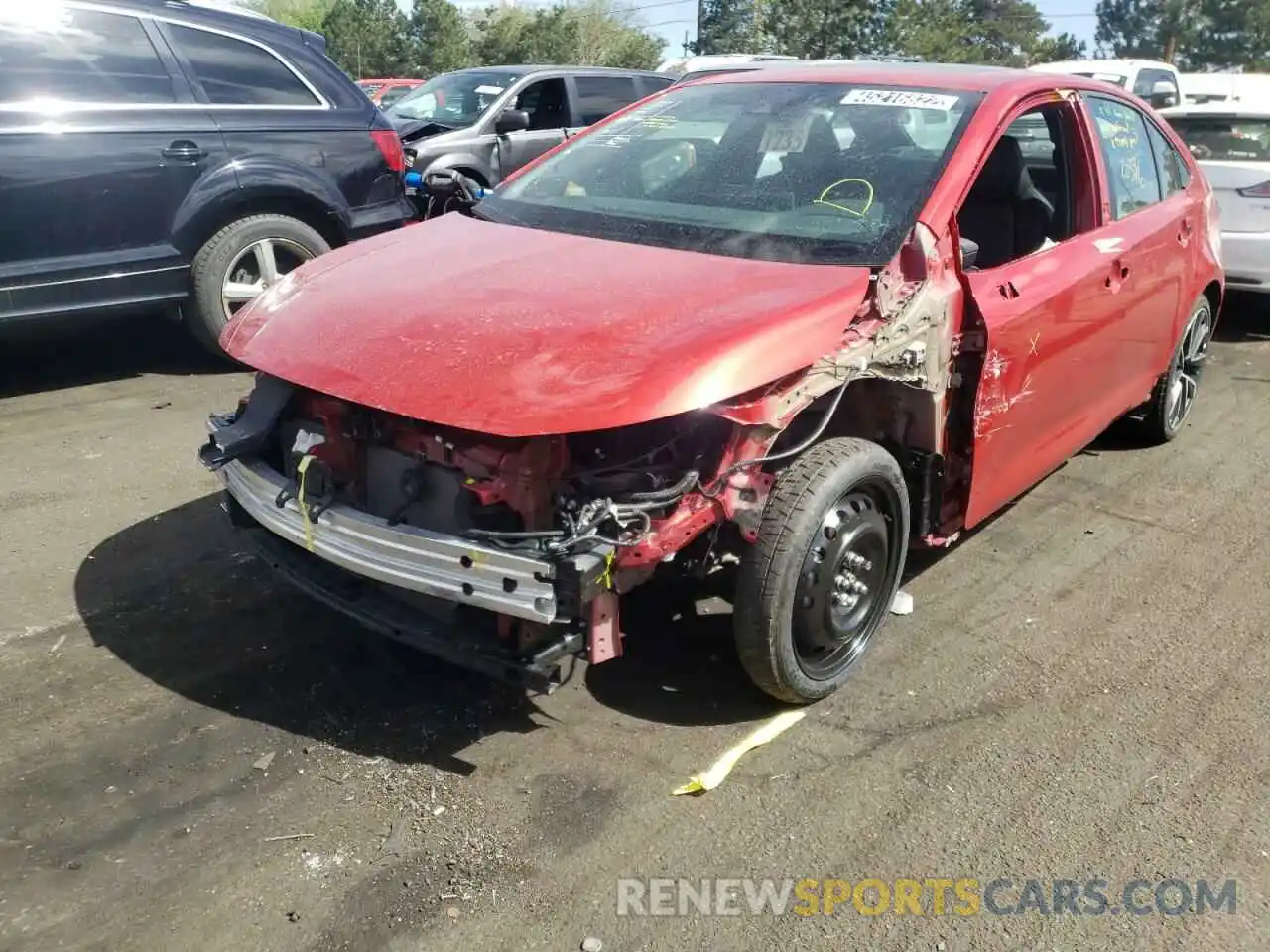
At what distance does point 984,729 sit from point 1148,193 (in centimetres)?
282

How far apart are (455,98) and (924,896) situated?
973 cm

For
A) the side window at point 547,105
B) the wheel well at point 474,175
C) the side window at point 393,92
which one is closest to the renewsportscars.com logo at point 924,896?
the wheel well at point 474,175

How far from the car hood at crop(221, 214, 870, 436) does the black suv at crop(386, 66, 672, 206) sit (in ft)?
21.2

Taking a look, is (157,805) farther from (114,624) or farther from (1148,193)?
(1148,193)

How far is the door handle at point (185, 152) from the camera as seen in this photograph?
230 inches

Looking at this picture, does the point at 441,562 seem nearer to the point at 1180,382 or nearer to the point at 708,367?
the point at 708,367

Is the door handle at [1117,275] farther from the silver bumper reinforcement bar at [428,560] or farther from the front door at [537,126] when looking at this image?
the front door at [537,126]

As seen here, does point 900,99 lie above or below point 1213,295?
above

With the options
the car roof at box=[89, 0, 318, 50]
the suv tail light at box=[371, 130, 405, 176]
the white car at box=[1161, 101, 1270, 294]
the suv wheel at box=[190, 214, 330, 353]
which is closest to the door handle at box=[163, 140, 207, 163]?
the suv wheel at box=[190, 214, 330, 353]

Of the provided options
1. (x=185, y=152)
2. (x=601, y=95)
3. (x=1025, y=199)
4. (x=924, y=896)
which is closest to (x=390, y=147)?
(x=185, y=152)

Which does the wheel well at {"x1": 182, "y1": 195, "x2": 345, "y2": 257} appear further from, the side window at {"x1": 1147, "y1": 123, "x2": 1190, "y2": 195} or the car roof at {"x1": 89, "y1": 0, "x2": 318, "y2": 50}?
the side window at {"x1": 1147, "y1": 123, "x2": 1190, "y2": 195}

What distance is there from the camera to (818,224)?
346 cm

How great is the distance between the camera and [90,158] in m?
5.57

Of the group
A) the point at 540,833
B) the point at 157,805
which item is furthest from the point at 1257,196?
the point at 157,805
